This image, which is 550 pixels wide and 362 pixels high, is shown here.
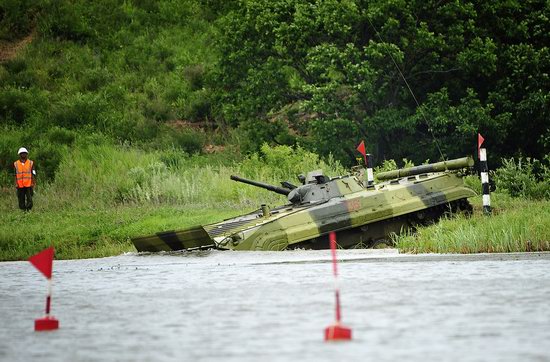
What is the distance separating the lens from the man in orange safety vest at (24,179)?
29.7m

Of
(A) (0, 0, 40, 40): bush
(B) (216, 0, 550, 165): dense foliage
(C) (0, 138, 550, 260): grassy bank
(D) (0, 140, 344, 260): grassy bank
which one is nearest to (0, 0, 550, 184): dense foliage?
(B) (216, 0, 550, 165): dense foliage

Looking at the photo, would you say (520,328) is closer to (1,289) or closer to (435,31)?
(1,289)

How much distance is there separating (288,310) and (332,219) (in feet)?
33.0

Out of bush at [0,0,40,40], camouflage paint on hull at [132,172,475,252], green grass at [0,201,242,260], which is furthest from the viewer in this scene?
bush at [0,0,40,40]

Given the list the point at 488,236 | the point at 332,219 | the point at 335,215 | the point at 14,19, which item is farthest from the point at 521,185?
the point at 14,19

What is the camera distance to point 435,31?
39.0 meters

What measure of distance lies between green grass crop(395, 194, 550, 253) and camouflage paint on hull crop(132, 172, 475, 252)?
1780mm

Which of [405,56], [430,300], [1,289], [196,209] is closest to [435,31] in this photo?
[405,56]

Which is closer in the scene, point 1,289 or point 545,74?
point 1,289

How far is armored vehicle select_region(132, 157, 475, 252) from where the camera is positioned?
20.1 meters

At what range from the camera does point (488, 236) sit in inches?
689

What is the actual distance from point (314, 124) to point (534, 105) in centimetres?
701

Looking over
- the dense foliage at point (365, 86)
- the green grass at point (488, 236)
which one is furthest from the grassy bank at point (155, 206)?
the dense foliage at point (365, 86)

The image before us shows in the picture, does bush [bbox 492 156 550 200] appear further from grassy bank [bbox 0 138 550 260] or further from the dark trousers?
the dark trousers
